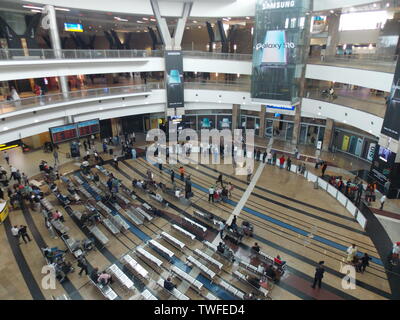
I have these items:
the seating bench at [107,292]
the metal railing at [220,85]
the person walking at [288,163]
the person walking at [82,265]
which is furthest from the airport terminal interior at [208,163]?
the person walking at [288,163]

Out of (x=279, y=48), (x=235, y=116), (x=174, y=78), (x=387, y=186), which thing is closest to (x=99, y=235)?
(x=387, y=186)

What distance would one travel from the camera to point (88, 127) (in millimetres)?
21703

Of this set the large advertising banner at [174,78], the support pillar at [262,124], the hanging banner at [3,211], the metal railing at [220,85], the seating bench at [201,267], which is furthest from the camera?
the support pillar at [262,124]

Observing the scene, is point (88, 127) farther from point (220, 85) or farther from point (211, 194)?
point (220, 85)

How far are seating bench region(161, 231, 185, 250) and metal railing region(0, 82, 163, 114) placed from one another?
38.1 feet

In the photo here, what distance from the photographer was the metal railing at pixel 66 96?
16.0 meters

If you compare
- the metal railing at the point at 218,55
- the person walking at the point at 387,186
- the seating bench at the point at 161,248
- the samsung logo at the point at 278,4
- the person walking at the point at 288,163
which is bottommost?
the seating bench at the point at 161,248

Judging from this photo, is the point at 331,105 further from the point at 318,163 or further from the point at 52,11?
the point at 52,11

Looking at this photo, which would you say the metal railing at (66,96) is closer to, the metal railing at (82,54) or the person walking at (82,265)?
the metal railing at (82,54)

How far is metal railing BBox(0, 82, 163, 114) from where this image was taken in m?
16.0

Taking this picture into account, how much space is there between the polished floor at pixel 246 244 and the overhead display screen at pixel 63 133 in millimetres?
→ 2996

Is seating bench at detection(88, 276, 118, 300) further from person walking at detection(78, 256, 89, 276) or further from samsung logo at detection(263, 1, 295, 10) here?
samsung logo at detection(263, 1, 295, 10)

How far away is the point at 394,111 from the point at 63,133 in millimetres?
21087

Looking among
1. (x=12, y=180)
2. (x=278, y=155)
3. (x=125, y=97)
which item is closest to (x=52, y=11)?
(x=125, y=97)
